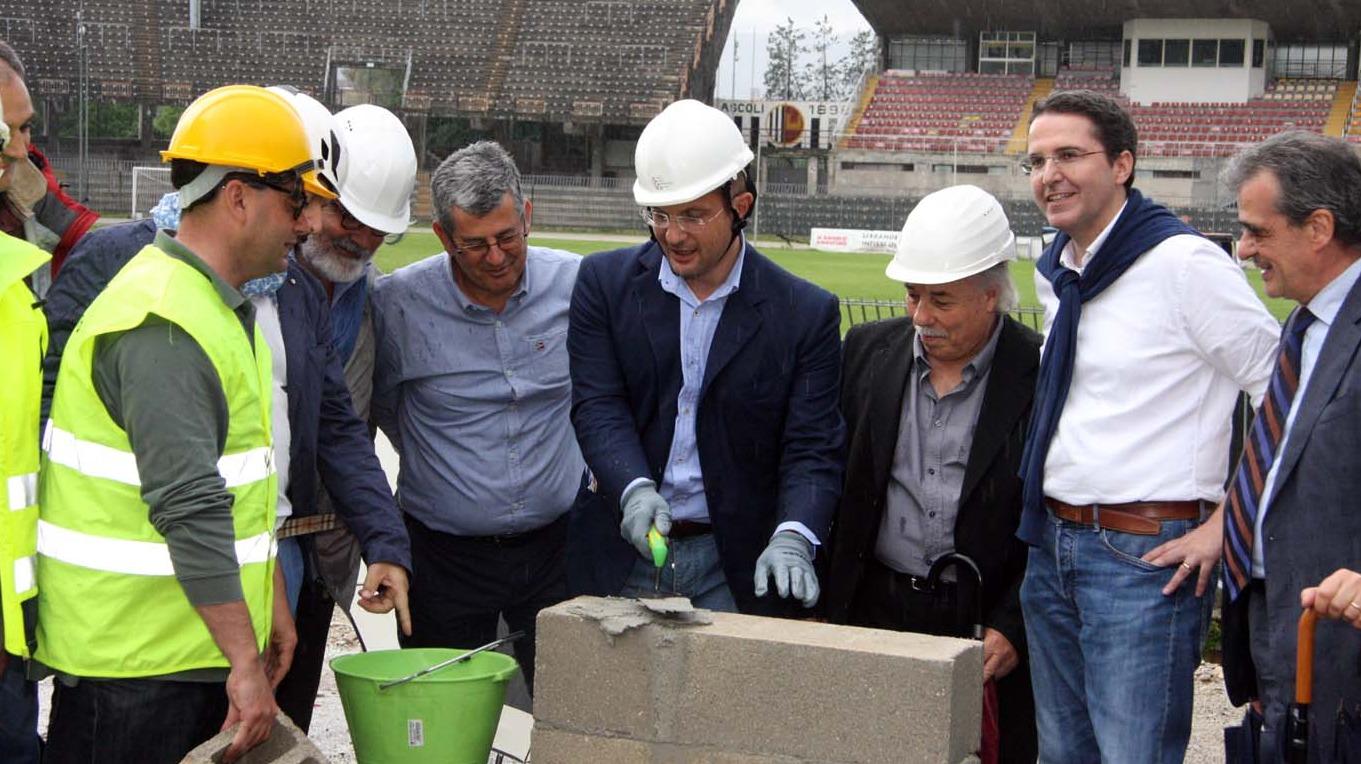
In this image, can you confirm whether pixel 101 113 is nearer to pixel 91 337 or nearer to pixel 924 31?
pixel 924 31

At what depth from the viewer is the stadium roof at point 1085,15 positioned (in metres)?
48.9

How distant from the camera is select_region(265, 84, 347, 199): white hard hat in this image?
347 cm

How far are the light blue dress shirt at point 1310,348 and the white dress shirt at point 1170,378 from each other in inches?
5.2

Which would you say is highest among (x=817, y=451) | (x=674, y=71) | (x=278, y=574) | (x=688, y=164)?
(x=674, y=71)

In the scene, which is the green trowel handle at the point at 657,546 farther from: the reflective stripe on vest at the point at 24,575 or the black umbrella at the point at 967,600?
the reflective stripe on vest at the point at 24,575

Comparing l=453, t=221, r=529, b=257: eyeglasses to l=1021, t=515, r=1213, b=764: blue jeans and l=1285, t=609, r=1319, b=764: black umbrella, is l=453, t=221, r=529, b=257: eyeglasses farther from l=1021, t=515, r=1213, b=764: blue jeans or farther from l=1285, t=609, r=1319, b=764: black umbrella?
l=1285, t=609, r=1319, b=764: black umbrella

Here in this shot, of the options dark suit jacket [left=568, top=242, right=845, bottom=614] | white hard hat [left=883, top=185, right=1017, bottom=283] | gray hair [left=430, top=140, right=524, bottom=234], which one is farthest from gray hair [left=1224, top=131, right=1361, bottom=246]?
gray hair [left=430, top=140, right=524, bottom=234]

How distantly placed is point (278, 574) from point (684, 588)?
1006mm

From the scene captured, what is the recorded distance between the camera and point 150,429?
2.69 meters

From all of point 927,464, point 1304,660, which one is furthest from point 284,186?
point 1304,660

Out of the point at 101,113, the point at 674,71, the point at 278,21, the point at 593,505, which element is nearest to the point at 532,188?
the point at 674,71

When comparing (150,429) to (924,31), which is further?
(924,31)

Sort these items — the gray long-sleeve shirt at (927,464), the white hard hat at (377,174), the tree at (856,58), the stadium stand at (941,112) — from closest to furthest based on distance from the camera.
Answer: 1. the gray long-sleeve shirt at (927,464)
2. the white hard hat at (377,174)
3. the stadium stand at (941,112)
4. the tree at (856,58)

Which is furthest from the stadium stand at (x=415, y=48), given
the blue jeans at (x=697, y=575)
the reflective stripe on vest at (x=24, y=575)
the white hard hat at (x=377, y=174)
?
the reflective stripe on vest at (x=24, y=575)
